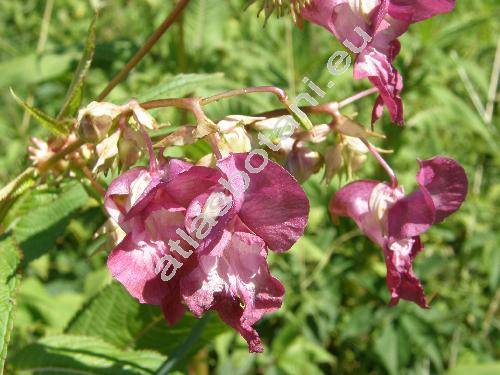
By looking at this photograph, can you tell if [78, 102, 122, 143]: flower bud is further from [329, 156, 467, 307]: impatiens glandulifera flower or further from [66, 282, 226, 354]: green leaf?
[66, 282, 226, 354]: green leaf

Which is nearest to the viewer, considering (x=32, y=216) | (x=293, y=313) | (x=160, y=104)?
(x=160, y=104)

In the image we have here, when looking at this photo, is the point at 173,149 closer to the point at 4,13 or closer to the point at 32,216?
the point at 32,216

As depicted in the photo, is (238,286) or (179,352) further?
(179,352)

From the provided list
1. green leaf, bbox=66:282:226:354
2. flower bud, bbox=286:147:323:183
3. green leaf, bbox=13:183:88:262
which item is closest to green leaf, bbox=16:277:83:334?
green leaf, bbox=66:282:226:354

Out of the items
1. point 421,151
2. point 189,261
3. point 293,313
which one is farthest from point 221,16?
point 189,261

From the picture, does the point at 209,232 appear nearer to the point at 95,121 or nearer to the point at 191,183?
the point at 191,183

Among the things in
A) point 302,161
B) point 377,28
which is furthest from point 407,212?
point 377,28
